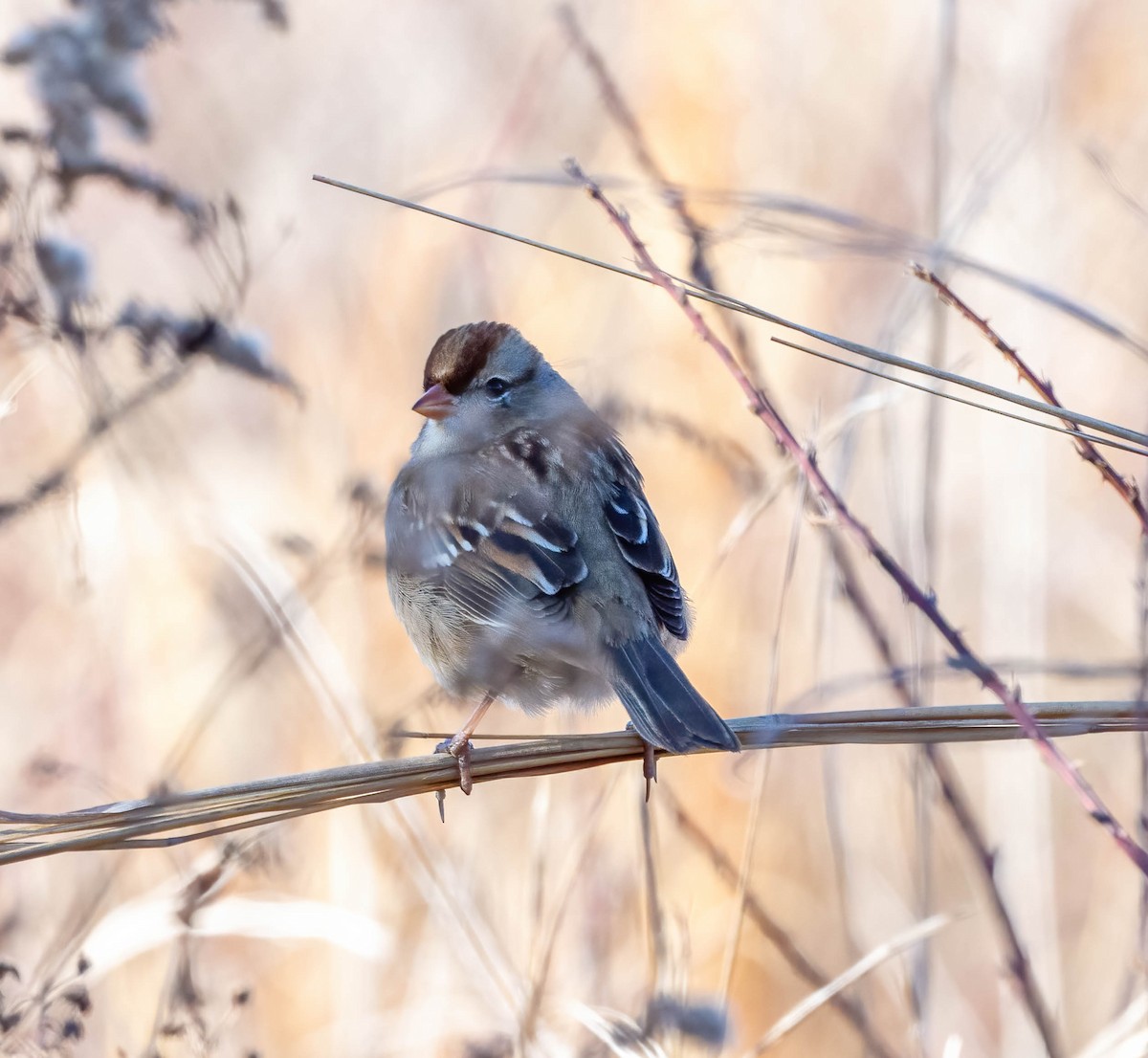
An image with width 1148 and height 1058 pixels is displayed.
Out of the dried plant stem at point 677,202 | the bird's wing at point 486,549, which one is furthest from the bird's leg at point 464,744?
the dried plant stem at point 677,202

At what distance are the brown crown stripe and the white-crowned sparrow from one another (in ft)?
0.19

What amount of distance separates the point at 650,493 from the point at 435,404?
1688 millimetres

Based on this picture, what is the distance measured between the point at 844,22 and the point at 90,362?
3718 mm

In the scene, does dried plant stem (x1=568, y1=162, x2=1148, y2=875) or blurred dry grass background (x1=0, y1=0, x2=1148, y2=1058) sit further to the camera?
blurred dry grass background (x1=0, y1=0, x2=1148, y2=1058)

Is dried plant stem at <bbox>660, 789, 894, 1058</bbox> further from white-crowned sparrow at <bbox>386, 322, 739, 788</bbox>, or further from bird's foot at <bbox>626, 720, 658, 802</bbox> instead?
white-crowned sparrow at <bbox>386, 322, 739, 788</bbox>

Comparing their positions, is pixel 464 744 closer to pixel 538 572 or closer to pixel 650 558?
pixel 538 572

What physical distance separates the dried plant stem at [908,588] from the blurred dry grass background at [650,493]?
2.98 ft

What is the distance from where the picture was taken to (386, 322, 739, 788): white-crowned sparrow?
238cm

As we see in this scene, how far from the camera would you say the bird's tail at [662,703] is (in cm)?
206

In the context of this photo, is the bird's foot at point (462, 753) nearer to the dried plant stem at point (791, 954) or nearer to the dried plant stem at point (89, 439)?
the dried plant stem at point (791, 954)

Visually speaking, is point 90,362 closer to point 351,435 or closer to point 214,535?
point 214,535

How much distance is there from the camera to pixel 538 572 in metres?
2.45

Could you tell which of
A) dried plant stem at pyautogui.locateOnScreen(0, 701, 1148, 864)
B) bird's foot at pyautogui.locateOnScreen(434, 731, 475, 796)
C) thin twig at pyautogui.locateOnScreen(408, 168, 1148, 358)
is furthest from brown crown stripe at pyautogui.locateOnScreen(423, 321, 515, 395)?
dried plant stem at pyautogui.locateOnScreen(0, 701, 1148, 864)

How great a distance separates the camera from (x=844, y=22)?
4.95 m
